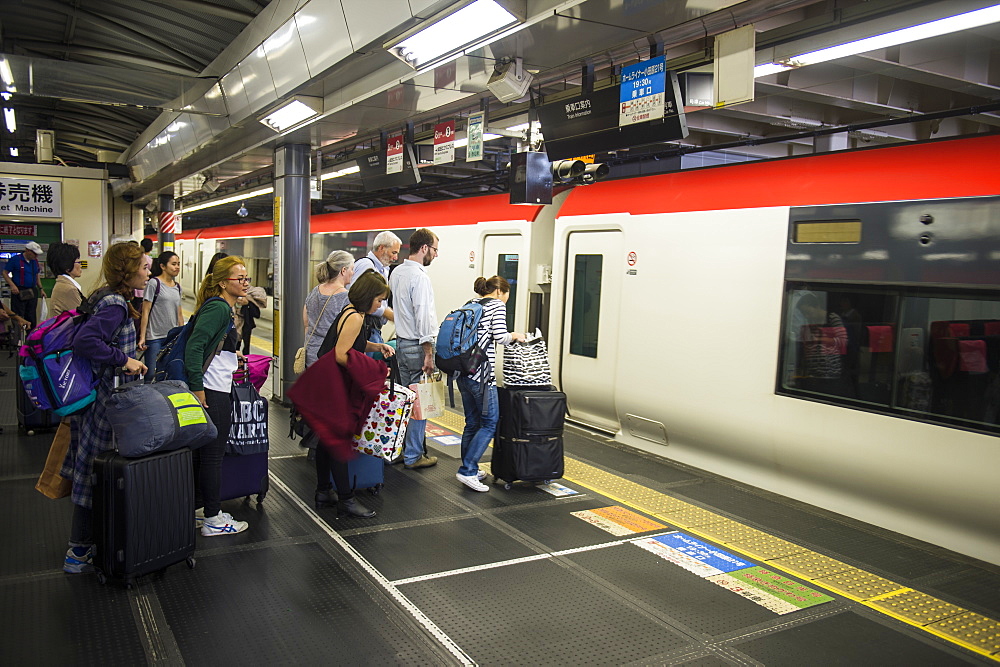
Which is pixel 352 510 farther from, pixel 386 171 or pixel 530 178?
pixel 386 171

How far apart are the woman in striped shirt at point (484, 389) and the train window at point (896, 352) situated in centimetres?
201

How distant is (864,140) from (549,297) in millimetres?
3439

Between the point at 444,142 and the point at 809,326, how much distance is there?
3.87 m

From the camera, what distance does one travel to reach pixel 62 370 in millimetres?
3533

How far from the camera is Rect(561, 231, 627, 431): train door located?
6969mm

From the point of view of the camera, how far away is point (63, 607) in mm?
3295

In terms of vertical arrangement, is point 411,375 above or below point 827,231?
below

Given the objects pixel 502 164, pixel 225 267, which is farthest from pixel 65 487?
pixel 502 164

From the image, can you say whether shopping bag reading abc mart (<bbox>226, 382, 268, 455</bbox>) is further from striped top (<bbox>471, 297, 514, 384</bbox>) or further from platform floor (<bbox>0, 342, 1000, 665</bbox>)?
striped top (<bbox>471, 297, 514, 384</bbox>)

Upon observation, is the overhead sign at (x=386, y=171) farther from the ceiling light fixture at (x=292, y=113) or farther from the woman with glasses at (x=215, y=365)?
the woman with glasses at (x=215, y=365)

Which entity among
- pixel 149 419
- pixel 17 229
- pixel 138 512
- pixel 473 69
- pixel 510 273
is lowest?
pixel 138 512

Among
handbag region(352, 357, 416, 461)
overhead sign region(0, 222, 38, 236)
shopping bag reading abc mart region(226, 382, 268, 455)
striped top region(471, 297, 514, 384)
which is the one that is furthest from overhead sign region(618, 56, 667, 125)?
overhead sign region(0, 222, 38, 236)

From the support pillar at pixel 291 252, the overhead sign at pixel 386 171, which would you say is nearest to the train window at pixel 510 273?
the overhead sign at pixel 386 171

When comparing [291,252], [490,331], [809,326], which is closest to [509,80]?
[490,331]
